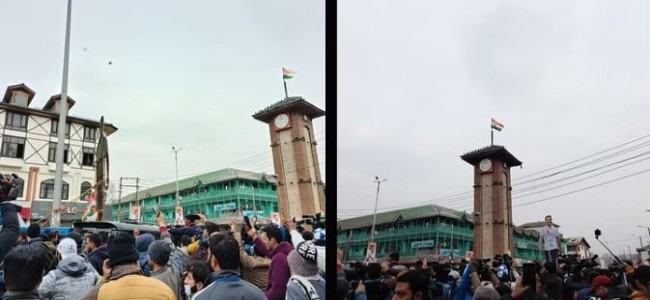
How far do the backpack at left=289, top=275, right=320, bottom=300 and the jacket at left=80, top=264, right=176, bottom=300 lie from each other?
51cm

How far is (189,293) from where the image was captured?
2.40 m

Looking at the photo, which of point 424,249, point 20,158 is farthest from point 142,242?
point 20,158

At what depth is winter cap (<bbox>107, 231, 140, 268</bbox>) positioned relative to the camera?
149 centimetres

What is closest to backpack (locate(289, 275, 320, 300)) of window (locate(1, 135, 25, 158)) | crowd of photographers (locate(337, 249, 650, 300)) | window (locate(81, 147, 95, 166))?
crowd of photographers (locate(337, 249, 650, 300))

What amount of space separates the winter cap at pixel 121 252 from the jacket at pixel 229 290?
241 mm

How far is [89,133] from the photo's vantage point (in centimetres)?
1723

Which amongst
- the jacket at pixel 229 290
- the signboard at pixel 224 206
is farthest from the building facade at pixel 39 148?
the jacket at pixel 229 290

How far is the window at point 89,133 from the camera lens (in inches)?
676

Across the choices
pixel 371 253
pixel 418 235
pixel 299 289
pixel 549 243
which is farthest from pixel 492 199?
pixel 299 289

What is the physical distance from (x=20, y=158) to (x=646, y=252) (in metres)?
18.5

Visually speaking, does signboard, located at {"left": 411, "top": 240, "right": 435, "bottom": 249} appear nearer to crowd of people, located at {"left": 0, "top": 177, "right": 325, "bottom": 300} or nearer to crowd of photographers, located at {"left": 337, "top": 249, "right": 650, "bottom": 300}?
crowd of photographers, located at {"left": 337, "top": 249, "right": 650, "bottom": 300}

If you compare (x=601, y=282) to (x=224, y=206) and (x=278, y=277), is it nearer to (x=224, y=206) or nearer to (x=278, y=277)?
(x=278, y=277)

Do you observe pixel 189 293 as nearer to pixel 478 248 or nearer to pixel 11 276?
pixel 11 276

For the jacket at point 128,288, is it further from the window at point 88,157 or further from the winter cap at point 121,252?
the window at point 88,157
